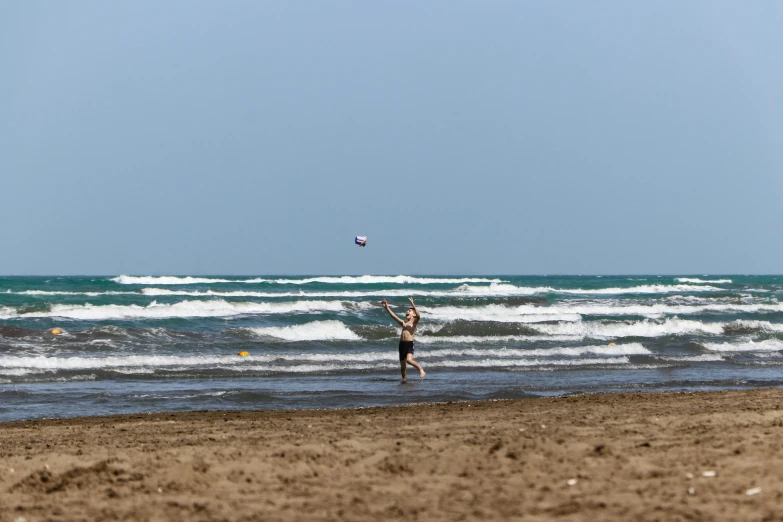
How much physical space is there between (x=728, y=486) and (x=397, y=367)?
1217cm

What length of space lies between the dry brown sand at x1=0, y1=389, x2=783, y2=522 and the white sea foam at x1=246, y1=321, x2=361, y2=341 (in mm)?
14696

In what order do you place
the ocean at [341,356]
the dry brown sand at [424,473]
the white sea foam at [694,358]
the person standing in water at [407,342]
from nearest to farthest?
1. the dry brown sand at [424,473]
2. the ocean at [341,356]
3. the person standing in water at [407,342]
4. the white sea foam at [694,358]

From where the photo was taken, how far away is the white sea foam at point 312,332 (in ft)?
76.1

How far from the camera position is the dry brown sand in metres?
5.13

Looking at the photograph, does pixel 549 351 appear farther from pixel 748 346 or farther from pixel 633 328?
pixel 633 328

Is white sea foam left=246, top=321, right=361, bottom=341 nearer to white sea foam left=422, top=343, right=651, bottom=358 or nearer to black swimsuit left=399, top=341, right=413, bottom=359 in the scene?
white sea foam left=422, top=343, right=651, bottom=358

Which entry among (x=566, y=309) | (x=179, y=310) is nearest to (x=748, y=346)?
(x=566, y=309)

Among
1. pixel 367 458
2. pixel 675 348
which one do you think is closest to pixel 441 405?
pixel 367 458

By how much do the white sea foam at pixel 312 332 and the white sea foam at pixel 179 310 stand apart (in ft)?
15.6

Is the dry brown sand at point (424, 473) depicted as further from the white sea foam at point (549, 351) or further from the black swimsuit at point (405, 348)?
the white sea foam at point (549, 351)

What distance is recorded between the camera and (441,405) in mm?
11344

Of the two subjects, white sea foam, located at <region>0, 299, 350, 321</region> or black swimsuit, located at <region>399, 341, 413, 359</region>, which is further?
white sea foam, located at <region>0, 299, 350, 321</region>

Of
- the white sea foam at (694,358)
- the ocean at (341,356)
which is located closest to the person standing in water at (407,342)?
the ocean at (341,356)

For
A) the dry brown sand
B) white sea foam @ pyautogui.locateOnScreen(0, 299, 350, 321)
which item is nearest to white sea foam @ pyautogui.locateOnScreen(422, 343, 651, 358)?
the dry brown sand
